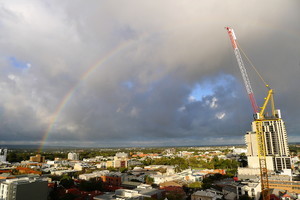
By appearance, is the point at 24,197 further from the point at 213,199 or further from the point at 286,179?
the point at 286,179

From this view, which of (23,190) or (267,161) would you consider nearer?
(23,190)

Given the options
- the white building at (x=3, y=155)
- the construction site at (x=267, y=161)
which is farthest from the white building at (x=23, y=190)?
the white building at (x=3, y=155)

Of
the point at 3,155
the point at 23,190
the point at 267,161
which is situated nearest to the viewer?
the point at 23,190

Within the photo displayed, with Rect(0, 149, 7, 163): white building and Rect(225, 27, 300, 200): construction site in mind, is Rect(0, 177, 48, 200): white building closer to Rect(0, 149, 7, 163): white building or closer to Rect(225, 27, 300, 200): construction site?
Rect(225, 27, 300, 200): construction site

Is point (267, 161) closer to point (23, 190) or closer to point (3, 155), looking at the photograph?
point (23, 190)

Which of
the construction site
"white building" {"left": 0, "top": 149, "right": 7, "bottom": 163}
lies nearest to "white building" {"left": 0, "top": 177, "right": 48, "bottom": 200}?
the construction site

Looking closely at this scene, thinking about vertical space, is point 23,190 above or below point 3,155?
above

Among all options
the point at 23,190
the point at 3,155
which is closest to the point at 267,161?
the point at 23,190

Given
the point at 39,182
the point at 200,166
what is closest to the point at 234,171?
the point at 200,166

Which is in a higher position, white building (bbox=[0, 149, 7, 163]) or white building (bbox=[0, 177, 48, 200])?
white building (bbox=[0, 177, 48, 200])
